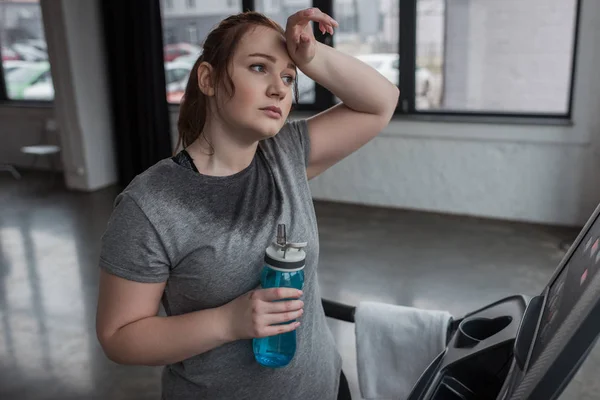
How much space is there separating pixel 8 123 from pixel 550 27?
5.72 meters

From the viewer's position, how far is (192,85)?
94 centimetres

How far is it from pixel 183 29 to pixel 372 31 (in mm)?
1956

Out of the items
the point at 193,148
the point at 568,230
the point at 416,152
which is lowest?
the point at 568,230

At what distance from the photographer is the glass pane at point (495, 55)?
13.7 feet

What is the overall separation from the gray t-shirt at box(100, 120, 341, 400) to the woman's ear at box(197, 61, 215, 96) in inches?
4.8

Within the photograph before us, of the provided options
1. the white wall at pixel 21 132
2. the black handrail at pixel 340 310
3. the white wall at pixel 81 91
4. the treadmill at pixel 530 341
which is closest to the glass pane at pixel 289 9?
the white wall at pixel 81 91

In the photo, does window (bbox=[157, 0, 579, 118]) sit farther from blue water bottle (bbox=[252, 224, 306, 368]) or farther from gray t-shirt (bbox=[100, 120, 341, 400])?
blue water bottle (bbox=[252, 224, 306, 368])

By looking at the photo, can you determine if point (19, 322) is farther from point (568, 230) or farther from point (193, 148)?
point (568, 230)

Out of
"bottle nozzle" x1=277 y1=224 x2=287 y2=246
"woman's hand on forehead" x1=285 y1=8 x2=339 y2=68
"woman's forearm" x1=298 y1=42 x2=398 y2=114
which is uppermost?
"woman's hand on forehead" x1=285 y1=8 x2=339 y2=68

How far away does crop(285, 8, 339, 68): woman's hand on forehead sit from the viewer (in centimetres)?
88

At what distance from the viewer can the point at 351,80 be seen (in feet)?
3.26

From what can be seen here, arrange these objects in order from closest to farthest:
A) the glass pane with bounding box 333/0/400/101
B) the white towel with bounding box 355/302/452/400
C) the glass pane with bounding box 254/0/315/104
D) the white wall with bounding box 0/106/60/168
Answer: the white towel with bounding box 355/302/452/400
the glass pane with bounding box 333/0/400/101
the glass pane with bounding box 254/0/315/104
the white wall with bounding box 0/106/60/168

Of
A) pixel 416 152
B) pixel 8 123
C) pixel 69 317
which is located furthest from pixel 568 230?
pixel 8 123

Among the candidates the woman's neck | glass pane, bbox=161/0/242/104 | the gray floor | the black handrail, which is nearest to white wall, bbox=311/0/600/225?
the gray floor
